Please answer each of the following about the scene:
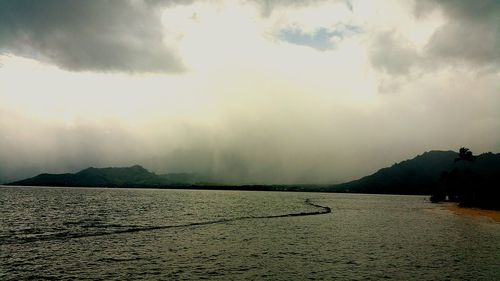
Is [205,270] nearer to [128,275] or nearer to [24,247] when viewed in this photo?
[128,275]

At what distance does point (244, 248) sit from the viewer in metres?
47.1

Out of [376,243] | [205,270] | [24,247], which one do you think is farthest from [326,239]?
[24,247]

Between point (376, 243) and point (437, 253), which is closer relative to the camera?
point (437, 253)

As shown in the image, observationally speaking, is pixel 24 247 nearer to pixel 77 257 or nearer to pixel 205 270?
pixel 77 257

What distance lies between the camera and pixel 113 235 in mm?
58375

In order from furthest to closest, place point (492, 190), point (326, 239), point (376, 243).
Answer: point (492, 190)
point (326, 239)
point (376, 243)

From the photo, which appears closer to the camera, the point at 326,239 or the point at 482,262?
the point at 482,262

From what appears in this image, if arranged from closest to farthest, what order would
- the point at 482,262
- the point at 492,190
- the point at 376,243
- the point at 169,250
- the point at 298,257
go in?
the point at 482,262 → the point at 298,257 → the point at 169,250 → the point at 376,243 → the point at 492,190

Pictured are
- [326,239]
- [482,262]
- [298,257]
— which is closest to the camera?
[482,262]

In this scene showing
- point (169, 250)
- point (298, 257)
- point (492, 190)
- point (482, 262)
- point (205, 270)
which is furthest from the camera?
point (492, 190)

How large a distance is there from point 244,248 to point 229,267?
37.8 ft

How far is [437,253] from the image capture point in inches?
1697

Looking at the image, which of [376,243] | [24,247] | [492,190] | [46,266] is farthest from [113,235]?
[492,190]

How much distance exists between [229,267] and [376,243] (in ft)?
81.2
